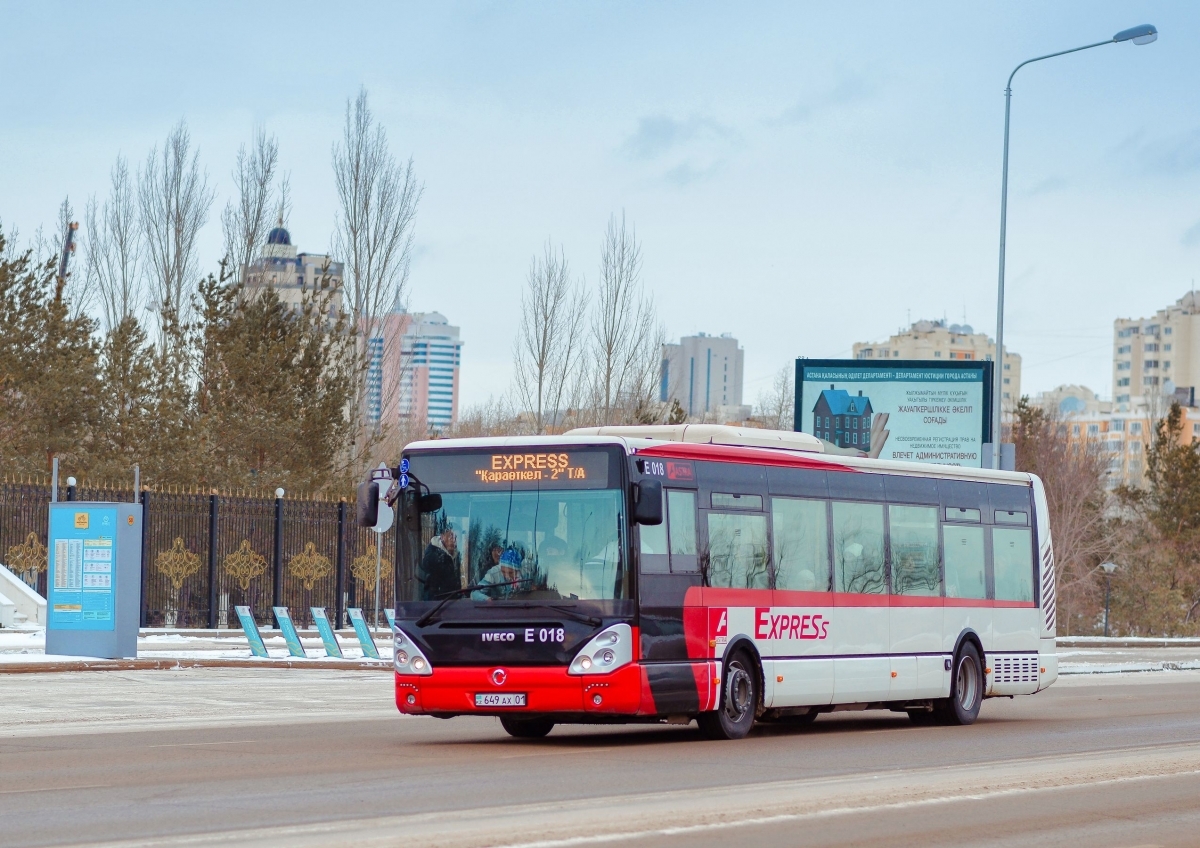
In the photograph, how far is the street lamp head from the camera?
3422 centimetres

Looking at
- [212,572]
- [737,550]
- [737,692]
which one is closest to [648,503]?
[737,550]

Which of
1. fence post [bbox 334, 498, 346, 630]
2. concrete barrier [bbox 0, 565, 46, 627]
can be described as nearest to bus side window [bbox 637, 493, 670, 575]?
concrete barrier [bbox 0, 565, 46, 627]

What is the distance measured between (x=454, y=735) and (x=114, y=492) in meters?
19.4

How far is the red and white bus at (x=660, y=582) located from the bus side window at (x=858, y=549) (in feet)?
0.07

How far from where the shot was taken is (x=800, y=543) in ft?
60.6

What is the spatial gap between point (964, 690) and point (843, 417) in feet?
74.7

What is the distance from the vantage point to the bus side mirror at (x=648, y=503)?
1608cm

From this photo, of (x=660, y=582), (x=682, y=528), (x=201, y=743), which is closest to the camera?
(x=201, y=743)

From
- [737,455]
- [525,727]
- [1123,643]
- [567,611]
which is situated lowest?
[1123,643]

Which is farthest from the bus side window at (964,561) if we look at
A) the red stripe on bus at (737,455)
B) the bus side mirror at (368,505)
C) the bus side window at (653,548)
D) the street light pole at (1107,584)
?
the street light pole at (1107,584)

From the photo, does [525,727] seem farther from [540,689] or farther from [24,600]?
[24,600]

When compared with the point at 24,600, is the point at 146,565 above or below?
above

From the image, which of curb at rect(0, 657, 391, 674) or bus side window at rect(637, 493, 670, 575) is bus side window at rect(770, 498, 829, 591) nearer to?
bus side window at rect(637, 493, 670, 575)

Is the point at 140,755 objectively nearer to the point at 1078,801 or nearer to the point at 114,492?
the point at 1078,801
